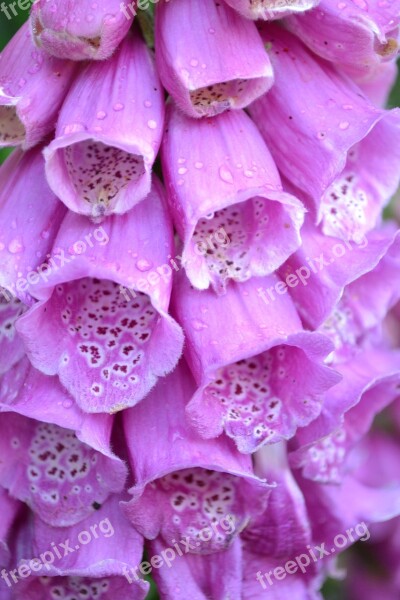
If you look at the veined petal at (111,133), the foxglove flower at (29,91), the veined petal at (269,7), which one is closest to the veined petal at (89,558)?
the veined petal at (111,133)

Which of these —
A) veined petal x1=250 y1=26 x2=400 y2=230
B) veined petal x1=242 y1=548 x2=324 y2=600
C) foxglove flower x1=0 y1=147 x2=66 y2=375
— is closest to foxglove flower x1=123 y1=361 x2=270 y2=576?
veined petal x1=242 y1=548 x2=324 y2=600

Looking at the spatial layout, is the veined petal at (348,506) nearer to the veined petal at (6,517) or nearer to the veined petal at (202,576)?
the veined petal at (202,576)

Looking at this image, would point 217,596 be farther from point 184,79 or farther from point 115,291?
point 184,79

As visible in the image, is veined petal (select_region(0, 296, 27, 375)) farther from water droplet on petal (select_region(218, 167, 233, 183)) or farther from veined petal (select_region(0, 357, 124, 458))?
water droplet on petal (select_region(218, 167, 233, 183))

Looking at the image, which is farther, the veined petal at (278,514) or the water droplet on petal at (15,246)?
the veined petal at (278,514)

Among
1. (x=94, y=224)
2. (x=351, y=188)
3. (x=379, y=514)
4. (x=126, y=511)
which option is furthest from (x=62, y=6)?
(x=379, y=514)

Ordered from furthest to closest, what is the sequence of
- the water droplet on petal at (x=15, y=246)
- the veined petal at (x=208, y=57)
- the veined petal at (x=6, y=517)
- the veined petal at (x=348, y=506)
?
the veined petal at (x=348, y=506), the veined petal at (x=6, y=517), the water droplet on petal at (x=15, y=246), the veined petal at (x=208, y=57)

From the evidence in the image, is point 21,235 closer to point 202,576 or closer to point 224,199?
point 224,199
